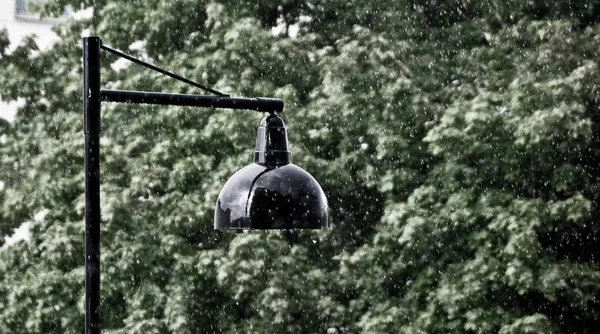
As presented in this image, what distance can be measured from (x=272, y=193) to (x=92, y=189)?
716 mm

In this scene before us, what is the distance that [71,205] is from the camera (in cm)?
1761

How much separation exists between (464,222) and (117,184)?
16.5 ft

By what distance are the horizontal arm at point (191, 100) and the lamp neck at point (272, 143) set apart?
6.0 inches

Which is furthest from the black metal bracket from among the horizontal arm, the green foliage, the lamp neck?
the green foliage

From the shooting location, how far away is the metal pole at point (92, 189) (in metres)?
4.85

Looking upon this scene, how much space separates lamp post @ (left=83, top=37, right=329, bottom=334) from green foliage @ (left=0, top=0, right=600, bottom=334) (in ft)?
34.7

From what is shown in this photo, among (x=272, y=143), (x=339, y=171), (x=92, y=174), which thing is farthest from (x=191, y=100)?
(x=339, y=171)

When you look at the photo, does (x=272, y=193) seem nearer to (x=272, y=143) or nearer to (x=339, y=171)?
(x=272, y=143)

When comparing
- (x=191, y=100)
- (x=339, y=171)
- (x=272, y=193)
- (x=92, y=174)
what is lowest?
(x=272, y=193)

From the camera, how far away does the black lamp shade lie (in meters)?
4.90

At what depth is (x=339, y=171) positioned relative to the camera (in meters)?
17.2

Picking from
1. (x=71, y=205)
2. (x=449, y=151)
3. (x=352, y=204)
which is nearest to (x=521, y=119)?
(x=449, y=151)

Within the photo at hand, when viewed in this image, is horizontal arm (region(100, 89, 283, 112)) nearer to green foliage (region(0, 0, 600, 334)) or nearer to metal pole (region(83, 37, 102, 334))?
metal pole (region(83, 37, 102, 334))

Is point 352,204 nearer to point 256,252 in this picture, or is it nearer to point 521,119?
point 256,252
